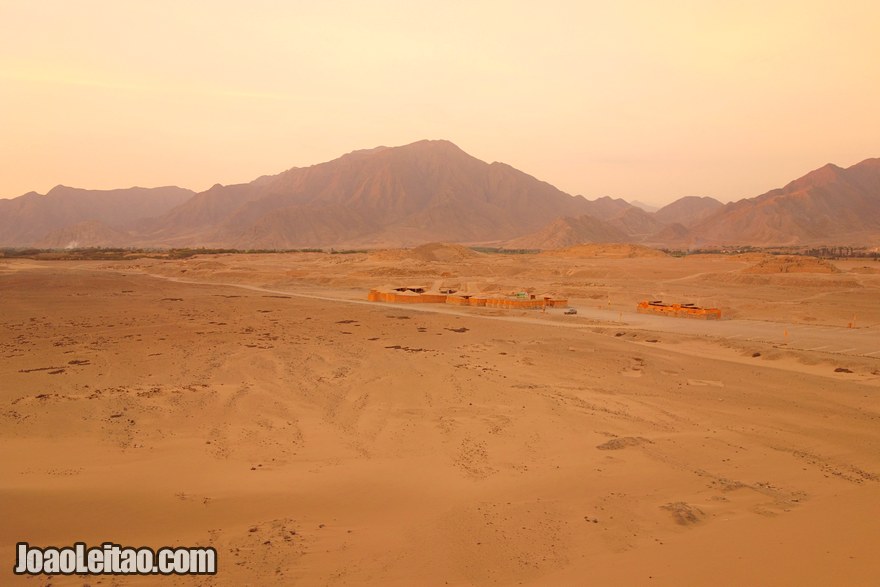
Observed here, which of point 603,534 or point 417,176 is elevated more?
point 417,176

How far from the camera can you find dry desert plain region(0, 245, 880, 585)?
16.6ft

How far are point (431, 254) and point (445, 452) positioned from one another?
58726 mm

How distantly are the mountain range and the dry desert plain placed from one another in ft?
361

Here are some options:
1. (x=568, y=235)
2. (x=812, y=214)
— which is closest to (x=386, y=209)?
(x=568, y=235)

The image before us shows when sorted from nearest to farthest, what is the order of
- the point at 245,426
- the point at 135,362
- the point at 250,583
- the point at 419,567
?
the point at 250,583 < the point at 419,567 < the point at 245,426 < the point at 135,362

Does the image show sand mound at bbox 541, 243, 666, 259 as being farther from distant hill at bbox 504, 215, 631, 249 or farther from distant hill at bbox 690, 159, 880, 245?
distant hill at bbox 690, 159, 880, 245

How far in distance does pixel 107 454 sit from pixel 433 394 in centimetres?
558

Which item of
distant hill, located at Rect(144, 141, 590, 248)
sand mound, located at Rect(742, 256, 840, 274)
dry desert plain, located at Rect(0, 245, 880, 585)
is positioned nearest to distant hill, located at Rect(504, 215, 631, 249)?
distant hill, located at Rect(144, 141, 590, 248)

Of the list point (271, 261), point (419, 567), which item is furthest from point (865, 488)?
point (271, 261)

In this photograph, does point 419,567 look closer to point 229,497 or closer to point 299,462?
point 229,497

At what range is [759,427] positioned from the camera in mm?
9320

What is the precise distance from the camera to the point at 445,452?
7867mm

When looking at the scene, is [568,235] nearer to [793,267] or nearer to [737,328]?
[793,267]

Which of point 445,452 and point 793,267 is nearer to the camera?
point 445,452
